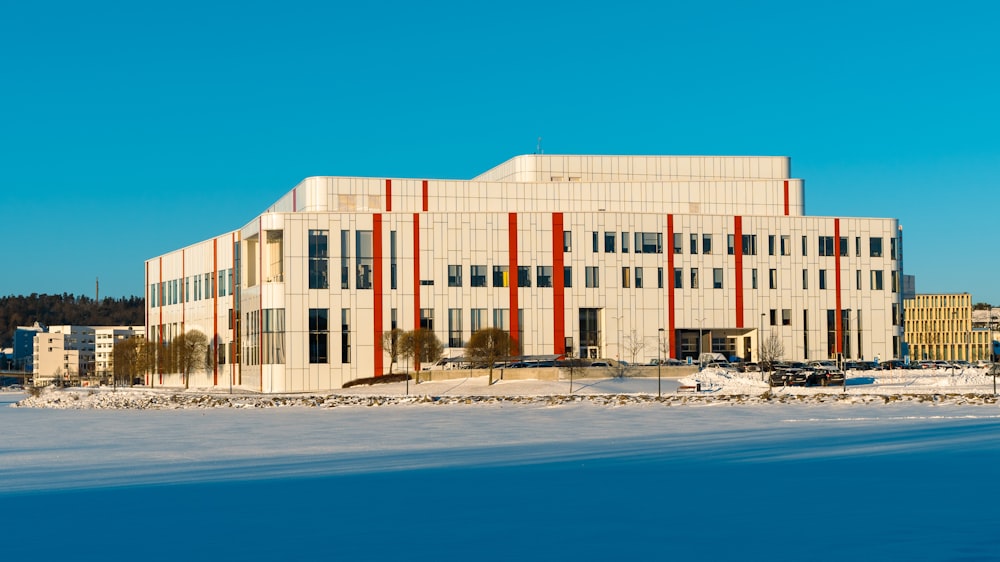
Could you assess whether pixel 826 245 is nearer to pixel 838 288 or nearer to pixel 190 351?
pixel 838 288

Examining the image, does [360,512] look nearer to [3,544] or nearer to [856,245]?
[3,544]

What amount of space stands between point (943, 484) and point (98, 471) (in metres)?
17.8

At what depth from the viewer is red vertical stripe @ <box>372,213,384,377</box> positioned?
318 ft

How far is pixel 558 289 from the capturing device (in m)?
102

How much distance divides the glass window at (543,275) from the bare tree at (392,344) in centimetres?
1321

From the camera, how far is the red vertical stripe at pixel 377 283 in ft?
318

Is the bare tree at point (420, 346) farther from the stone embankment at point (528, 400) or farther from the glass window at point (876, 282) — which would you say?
the glass window at point (876, 282)

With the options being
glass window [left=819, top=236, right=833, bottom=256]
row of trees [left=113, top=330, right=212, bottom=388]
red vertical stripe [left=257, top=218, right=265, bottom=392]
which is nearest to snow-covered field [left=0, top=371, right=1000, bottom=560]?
red vertical stripe [left=257, top=218, right=265, bottom=392]

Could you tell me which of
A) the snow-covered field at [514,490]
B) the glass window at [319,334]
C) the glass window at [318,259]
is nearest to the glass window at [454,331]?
the glass window at [319,334]

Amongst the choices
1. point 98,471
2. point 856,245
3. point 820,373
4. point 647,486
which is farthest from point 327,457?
point 856,245

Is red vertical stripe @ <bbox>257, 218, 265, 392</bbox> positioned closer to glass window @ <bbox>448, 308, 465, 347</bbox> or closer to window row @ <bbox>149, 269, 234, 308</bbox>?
window row @ <bbox>149, 269, 234, 308</bbox>

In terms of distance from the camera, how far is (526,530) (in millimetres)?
17109

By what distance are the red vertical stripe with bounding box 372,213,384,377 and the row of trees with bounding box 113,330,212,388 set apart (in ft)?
86.3

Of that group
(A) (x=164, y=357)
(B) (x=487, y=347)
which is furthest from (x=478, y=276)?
(A) (x=164, y=357)
